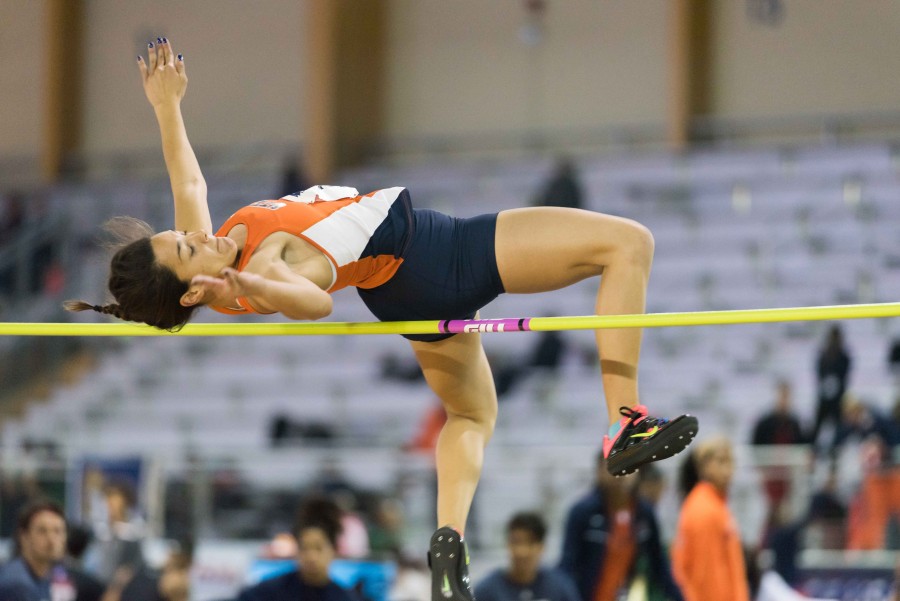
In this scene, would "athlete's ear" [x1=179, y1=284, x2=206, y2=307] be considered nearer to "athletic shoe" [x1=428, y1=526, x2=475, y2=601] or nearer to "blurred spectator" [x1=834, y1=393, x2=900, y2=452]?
"athletic shoe" [x1=428, y1=526, x2=475, y2=601]

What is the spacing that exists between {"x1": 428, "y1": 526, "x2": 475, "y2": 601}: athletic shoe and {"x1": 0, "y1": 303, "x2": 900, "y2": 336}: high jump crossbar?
0.58 m

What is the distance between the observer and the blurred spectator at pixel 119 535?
6.07m

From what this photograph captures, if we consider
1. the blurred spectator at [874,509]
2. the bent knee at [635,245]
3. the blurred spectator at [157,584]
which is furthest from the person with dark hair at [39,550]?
the blurred spectator at [874,509]

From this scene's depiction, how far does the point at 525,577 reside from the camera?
496 centimetres

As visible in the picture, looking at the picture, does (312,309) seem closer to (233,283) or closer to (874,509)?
(233,283)

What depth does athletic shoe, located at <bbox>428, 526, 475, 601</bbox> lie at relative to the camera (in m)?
3.64

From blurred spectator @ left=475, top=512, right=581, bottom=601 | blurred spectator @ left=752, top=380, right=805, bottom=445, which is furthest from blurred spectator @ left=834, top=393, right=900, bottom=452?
blurred spectator @ left=475, top=512, right=581, bottom=601

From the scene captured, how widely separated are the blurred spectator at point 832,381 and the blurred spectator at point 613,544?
100 inches

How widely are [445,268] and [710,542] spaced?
2.00 metres


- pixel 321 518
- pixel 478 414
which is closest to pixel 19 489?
pixel 321 518

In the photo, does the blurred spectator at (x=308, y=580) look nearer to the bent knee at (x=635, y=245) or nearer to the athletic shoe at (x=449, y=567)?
the athletic shoe at (x=449, y=567)

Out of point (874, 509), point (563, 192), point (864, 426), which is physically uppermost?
point (563, 192)

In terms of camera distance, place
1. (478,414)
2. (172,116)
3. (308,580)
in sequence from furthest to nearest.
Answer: (308,580), (478,414), (172,116)

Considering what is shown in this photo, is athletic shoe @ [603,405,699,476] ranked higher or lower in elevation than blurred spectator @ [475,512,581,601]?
higher
